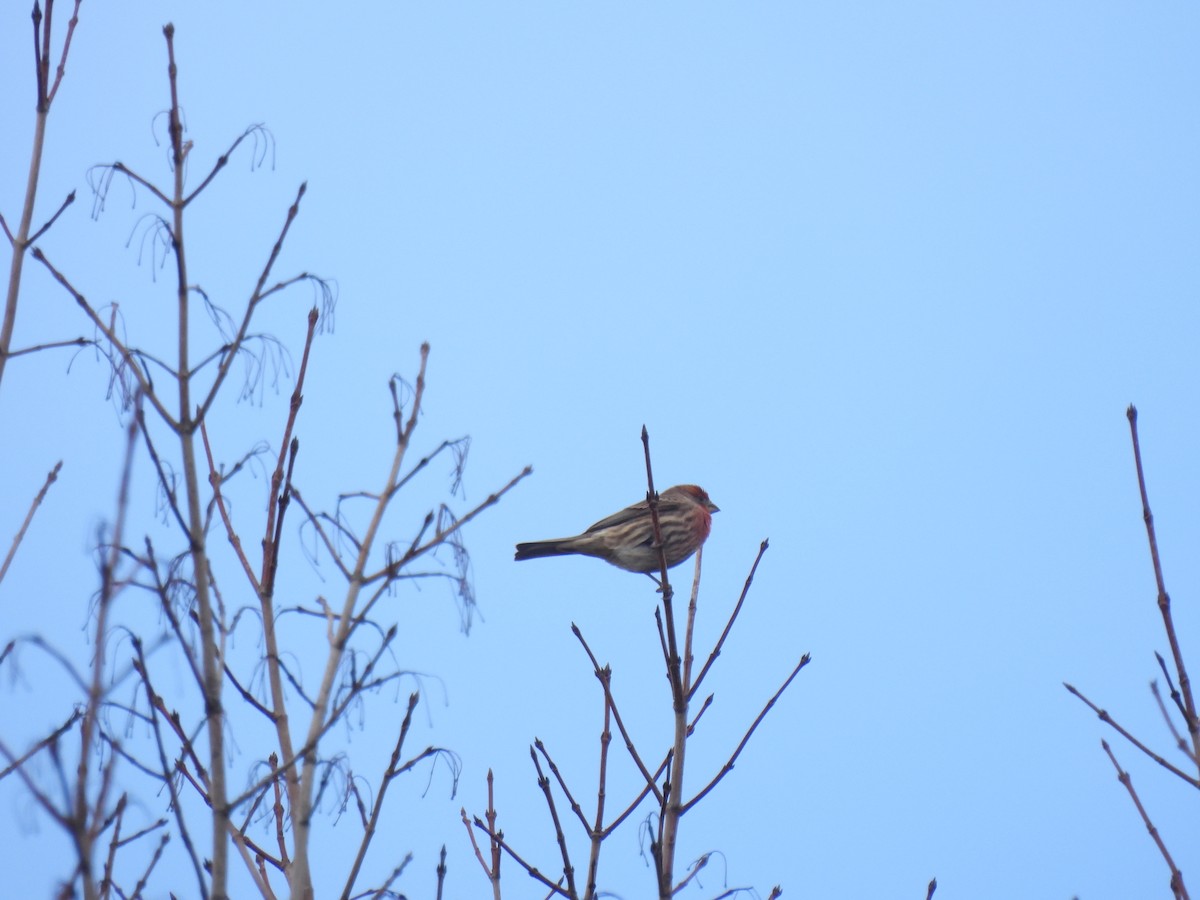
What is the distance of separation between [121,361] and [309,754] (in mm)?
1332

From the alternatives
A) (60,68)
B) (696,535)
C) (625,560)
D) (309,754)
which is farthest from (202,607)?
(696,535)

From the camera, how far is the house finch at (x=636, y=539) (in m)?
9.33

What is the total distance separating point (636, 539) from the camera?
931 cm

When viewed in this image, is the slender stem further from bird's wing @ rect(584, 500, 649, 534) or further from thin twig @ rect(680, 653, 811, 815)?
bird's wing @ rect(584, 500, 649, 534)

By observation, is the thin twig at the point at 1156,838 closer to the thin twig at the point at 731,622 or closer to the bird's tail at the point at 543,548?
the thin twig at the point at 731,622

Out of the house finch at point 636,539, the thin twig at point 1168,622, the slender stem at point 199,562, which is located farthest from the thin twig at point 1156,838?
the house finch at point 636,539

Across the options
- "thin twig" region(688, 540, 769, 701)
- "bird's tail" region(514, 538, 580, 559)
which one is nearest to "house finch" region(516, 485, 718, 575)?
"bird's tail" region(514, 538, 580, 559)

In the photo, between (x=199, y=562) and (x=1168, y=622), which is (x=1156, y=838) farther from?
(x=199, y=562)

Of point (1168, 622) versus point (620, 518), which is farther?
point (620, 518)

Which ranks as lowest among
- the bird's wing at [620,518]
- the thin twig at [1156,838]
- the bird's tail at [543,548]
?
the thin twig at [1156,838]

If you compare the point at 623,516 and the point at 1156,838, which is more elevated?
the point at 623,516

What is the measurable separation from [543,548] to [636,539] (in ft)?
2.30

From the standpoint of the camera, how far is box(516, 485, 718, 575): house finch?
933 centimetres

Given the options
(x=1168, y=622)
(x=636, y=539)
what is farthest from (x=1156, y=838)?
(x=636, y=539)
